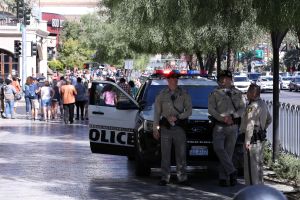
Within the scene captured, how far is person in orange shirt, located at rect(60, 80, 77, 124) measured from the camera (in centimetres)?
2470

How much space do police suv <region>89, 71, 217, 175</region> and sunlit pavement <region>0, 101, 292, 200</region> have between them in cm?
44

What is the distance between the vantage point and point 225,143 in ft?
34.5

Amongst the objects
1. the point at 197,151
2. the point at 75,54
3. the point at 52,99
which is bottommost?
the point at 197,151

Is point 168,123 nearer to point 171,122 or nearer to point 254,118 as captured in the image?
point 171,122

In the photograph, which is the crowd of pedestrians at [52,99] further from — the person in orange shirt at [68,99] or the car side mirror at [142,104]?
the car side mirror at [142,104]

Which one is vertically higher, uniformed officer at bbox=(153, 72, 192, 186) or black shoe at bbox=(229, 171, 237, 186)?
uniformed officer at bbox=(153, 72, 192, 186)

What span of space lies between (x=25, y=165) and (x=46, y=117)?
1405cm

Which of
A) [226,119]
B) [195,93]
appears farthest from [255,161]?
[195,93]

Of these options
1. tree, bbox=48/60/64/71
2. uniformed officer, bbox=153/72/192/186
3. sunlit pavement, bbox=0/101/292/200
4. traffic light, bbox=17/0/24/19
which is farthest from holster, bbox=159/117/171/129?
tree, bbox=48/60/64/71

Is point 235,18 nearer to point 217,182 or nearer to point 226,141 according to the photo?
point 226,141

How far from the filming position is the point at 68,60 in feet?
276

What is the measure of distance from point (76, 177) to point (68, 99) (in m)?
13.2

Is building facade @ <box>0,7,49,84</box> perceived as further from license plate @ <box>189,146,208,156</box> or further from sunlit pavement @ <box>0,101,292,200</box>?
license plate @ <box>189,146,208,156</box>

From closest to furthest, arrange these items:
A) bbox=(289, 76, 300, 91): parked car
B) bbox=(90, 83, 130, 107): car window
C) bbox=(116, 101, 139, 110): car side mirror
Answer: bbox=(116, 101, 139, 110): car side mirror, bbox=(90, 83, 130, 107): car window, bbox=(289, 76, 300, 91): parked car
